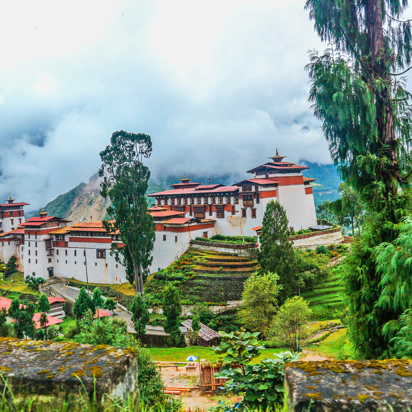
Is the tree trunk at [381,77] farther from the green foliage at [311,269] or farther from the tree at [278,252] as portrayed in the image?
the green foliage at [311,269]

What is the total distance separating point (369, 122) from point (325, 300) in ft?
68.6

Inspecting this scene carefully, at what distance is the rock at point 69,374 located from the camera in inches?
66.5

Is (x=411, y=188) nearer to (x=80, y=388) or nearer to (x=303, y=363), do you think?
(x=303, y=363)

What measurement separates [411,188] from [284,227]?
17.9m

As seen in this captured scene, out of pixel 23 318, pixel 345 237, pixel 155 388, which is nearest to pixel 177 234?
pixel 23 318

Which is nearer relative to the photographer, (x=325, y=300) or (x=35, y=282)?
(x=325, y=300)

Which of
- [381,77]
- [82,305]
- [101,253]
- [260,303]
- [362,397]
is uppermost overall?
[381,77]

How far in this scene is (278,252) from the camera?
77.0 ft

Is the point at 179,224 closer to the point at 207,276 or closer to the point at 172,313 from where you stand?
the point at 207,276

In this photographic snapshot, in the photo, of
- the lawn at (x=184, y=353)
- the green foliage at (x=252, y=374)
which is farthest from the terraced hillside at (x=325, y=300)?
the green foliage at (x=252, y=374)

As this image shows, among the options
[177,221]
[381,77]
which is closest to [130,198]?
[177,221]

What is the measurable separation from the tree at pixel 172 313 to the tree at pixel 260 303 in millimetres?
4173

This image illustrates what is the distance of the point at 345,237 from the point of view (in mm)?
35688

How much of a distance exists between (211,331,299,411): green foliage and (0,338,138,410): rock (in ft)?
3.64
